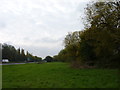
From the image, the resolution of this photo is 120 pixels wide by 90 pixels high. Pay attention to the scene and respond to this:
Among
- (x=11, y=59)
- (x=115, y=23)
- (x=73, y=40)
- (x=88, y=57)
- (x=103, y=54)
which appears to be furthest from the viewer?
(x=11, y=59)

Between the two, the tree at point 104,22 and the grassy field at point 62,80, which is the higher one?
the tree at point 104,22

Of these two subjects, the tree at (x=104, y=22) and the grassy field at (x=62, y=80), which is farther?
the tree at (x=104, y=22)

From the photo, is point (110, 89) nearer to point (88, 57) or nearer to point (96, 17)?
point (96, 17)

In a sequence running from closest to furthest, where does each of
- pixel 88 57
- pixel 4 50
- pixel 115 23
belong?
pixel 115 23
pixel 88 57
pixel 4 50

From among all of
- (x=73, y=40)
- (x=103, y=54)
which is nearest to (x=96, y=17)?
(x=103, y=54)

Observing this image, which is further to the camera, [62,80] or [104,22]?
[104,22]

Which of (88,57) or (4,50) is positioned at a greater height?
(4,50)

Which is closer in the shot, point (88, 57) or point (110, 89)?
point (110, 89)

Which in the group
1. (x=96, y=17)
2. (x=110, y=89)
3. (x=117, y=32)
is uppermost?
(x=96, y=17)

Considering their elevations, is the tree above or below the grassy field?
above

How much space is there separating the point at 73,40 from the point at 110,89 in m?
71.6

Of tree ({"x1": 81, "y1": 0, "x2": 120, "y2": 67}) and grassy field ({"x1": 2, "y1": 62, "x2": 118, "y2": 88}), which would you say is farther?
tree ({"x1": 81, "y1": 0, "x2": 120, "y2": 67})

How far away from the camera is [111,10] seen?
28.9m

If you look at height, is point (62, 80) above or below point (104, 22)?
below
